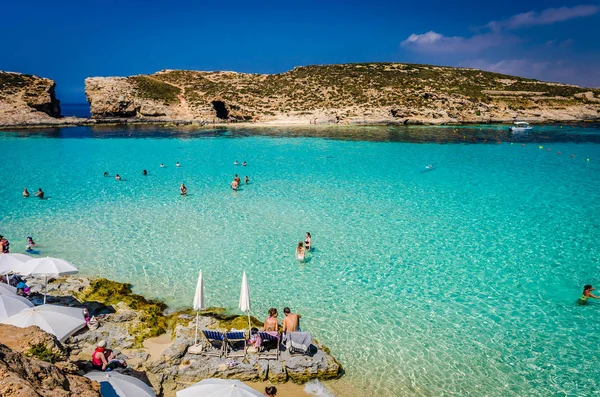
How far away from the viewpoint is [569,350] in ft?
33.6

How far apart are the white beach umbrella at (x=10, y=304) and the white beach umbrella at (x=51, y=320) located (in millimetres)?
465

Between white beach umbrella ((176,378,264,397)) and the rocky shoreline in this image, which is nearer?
the rocky shoreline

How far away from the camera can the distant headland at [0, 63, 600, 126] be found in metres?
77.0

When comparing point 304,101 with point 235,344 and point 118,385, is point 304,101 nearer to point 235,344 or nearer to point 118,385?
point 235,344

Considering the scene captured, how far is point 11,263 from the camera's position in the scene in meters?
12.2

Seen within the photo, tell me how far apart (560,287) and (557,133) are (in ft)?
213

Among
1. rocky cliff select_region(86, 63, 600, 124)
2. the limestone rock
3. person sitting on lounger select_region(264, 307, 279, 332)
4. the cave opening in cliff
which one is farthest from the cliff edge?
the limestone rock

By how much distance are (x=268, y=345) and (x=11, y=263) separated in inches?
371

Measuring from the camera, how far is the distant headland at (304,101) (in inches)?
3031

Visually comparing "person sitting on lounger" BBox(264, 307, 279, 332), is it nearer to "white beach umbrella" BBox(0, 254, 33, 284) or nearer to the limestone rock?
the limestone rock

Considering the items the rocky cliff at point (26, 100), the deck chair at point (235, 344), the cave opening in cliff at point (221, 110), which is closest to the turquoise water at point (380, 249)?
the deck chair at point (235, 344)

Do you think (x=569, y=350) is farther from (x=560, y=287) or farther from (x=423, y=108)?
(x=423, y=108)

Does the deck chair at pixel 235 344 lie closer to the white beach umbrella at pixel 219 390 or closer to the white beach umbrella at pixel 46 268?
the white beach umbrella at pixel 219 390

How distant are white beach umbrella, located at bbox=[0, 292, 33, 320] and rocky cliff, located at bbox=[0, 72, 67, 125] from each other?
78.8 meters
